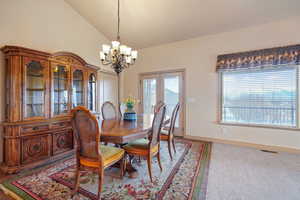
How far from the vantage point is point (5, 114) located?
2346 millimetres

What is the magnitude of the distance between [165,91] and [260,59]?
2.48m

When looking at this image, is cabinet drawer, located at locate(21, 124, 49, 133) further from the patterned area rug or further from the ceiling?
the ceiling

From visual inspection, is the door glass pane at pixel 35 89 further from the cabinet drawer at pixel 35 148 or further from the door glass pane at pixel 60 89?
the cabinet drawer at pixel 35 148

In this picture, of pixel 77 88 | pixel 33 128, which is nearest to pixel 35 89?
pixel 33 128

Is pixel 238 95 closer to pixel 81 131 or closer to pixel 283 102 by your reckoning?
pixel 283 102

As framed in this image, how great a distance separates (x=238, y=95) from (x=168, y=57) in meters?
2.22

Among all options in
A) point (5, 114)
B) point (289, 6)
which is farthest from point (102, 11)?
point (289, 6)

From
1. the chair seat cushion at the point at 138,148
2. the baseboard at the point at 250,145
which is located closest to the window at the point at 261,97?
the baseboard at the point at 250,145

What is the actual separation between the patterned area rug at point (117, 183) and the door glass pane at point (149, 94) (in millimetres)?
2437

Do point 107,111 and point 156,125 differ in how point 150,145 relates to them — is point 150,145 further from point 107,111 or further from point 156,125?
point 107,111

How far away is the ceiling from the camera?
2.77 m

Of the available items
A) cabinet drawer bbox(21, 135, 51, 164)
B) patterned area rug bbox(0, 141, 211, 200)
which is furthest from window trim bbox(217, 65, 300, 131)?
cabinet drawer bbox(21, 135, 51, 164)

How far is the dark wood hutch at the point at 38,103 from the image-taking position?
215 cm

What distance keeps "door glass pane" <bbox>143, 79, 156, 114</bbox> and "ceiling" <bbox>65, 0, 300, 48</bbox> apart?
139cm
